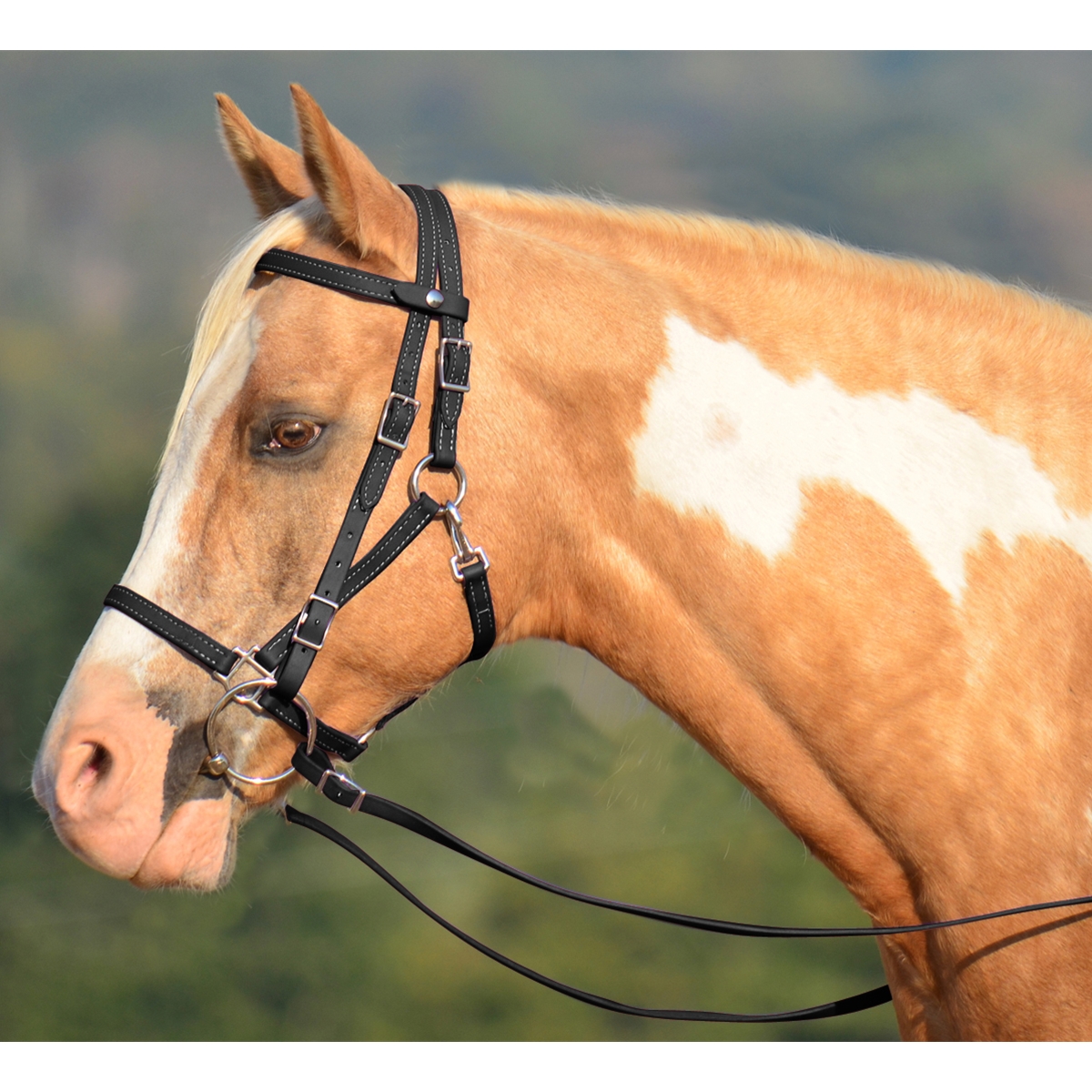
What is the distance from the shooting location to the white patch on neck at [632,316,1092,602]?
4.57 feet

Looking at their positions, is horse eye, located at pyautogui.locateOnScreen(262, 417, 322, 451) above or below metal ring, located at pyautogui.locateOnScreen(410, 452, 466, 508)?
above

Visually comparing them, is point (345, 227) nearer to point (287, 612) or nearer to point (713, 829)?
point (287, 612)

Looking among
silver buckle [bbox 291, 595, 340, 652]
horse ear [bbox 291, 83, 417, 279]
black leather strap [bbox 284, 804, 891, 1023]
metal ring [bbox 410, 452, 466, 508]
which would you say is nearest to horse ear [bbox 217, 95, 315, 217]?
horse ear [bbox 291, 83, 417, 279]

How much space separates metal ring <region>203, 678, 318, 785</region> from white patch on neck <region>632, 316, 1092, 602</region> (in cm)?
68

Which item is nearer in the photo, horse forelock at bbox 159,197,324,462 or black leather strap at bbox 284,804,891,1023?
horse forelock at bbox 159,197,324,462

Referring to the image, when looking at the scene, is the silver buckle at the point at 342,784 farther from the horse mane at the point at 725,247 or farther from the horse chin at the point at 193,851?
the horse mane at the point at 725,247

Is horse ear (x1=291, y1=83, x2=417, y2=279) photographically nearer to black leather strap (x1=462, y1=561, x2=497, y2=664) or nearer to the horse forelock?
the horse forelock

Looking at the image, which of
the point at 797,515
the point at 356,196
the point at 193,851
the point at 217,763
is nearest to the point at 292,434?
the point at 356,196

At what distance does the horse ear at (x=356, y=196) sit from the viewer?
51.1 inches

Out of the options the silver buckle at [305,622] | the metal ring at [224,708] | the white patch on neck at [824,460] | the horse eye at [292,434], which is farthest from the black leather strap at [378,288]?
the metal ring at [224,708]

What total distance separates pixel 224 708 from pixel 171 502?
35 centimetres

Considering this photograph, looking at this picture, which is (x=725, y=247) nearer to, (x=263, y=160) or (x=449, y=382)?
(x=449, y=382)

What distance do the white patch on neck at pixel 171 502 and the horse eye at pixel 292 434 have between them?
10 cm

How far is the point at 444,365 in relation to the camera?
4.57 ft
